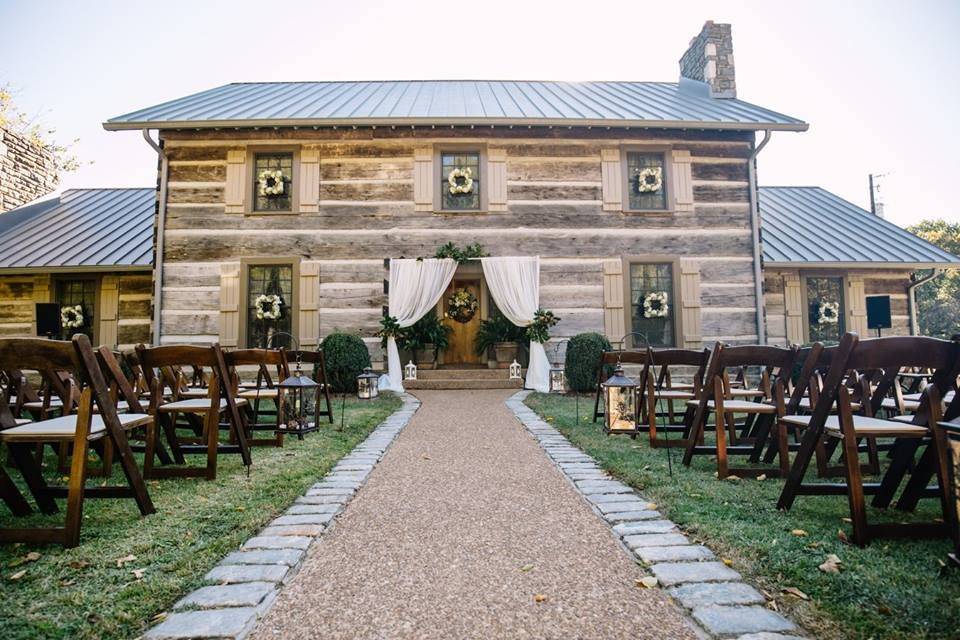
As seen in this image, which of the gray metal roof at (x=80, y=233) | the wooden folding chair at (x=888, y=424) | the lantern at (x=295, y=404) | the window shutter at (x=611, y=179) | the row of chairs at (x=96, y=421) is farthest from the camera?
the gray metal roof at (x=80, y=233)

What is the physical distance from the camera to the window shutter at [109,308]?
464 inches

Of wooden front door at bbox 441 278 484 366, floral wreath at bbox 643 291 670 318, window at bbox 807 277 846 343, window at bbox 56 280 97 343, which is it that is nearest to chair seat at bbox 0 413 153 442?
wooden front door at bbox 441 278 484 366

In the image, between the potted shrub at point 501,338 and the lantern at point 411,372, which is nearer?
the lantern at point 411,372

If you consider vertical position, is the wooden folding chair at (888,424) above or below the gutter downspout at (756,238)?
below

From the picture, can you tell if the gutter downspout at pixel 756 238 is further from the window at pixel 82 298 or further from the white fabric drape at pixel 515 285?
the window at pixel 82 298

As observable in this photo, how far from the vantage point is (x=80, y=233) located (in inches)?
506

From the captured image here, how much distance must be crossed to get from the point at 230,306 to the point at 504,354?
225 inches

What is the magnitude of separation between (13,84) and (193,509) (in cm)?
2649

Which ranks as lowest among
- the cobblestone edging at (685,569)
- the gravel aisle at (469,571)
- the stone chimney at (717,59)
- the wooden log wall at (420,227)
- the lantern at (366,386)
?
the gravel aisle at (469,571)

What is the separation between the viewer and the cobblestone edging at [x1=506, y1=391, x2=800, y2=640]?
181cm

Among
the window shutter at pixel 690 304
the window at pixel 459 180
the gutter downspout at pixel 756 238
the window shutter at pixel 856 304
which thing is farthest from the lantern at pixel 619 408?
the window shutter at pixel 856 304

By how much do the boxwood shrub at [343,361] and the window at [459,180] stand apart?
352cm

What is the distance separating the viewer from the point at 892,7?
1039 centimetres

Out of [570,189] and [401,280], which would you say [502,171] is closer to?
[570,189]
